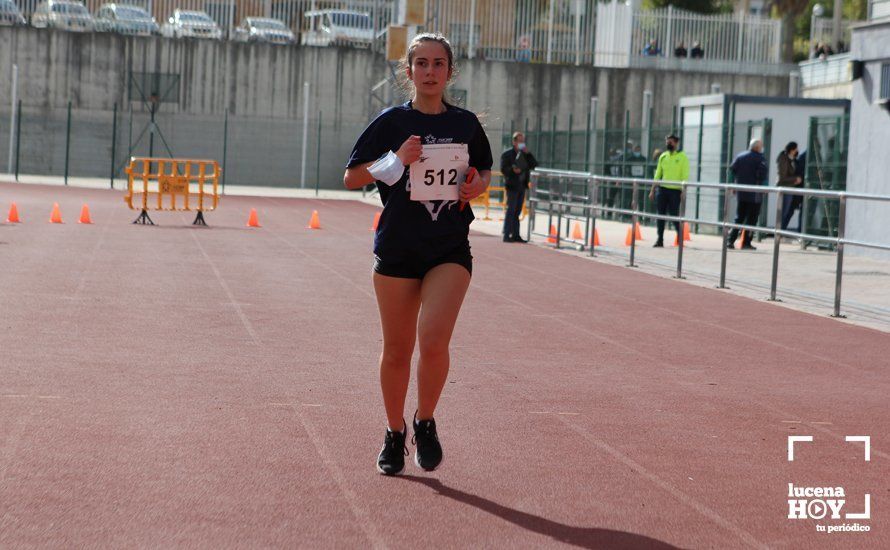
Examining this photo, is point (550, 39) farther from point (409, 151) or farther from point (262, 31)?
point (409, 151)

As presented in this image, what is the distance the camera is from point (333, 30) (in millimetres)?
48219

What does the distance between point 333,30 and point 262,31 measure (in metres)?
2.35

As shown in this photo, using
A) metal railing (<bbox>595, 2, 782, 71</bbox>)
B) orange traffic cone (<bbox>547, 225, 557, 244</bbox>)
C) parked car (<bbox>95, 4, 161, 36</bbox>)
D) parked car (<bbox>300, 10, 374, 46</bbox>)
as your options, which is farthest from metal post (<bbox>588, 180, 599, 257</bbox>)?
parked car (<bbox>95, 4, 161, 36</bbox>)

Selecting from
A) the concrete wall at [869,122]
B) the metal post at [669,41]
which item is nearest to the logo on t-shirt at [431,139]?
the concrete wall at [869,122]

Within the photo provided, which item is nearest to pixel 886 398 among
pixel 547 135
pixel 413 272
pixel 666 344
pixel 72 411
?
pixel 666 344

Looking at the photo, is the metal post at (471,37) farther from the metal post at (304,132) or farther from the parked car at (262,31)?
the parked car at (262,31)

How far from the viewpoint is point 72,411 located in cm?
747

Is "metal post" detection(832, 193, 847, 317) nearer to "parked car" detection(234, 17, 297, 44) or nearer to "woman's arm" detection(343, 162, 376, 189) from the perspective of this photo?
"woman's arm" detection(343, 162, 376, 189)

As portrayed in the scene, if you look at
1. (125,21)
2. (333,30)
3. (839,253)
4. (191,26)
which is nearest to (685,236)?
(839,253)

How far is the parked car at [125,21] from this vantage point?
154ft

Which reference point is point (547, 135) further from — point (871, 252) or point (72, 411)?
point (72, 411)

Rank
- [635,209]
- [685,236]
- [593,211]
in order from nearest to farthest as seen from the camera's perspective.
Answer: [685,236] < [635,209] < [593,211]

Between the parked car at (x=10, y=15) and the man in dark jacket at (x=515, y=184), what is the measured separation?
2751 centimetres

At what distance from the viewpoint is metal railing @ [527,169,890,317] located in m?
14.0
